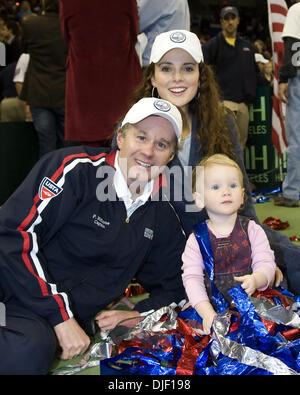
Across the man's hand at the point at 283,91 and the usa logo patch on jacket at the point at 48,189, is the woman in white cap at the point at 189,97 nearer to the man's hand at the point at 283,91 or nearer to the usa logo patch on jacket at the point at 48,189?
the usa logo patch on jacket at the point at 48,189

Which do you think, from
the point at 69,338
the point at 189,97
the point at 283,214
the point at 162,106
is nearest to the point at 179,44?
the point at 189,97

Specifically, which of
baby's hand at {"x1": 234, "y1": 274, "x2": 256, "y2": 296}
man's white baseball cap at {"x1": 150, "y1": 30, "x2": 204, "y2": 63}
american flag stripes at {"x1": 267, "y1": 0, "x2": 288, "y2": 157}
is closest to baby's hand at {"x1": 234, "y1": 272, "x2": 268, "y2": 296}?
baby's hand at {"x1": 234, "y1": 274, "x2": 256, "y2": 296}

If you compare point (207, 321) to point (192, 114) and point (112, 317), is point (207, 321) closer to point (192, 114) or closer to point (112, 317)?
point (112, 317)

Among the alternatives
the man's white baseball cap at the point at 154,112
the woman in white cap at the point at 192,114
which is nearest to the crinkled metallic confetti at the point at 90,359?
the woman in white cap at the point at 192,114

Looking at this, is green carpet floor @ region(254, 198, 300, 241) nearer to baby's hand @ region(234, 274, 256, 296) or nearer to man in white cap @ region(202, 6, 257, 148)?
man in white cap @ region(202, 6, 257, 148)

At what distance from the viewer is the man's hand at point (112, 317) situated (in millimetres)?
1931

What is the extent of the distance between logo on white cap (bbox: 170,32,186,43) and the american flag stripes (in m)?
2.82

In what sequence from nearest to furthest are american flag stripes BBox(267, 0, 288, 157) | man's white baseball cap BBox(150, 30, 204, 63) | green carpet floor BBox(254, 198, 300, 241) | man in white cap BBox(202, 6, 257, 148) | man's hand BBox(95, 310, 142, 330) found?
man's hand BBox(95, 310, 142, 330) < man's white baseball cap BBox(150, 30, 204, 63) < green carpet floor BBox(254, 198, 300, 241) < american flag stripes BBox(267, 0, 288, 157) < man in white cap BBox(202, 6, 257, 148)

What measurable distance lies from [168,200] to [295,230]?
5.10ft

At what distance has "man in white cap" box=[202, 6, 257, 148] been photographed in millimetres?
4883

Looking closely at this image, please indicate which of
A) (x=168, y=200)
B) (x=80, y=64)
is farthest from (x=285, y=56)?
(x=168, y=200)

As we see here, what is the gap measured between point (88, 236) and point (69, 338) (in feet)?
1.22

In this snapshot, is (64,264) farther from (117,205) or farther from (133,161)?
(133,161)

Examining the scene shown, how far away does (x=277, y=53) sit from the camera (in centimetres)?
471
